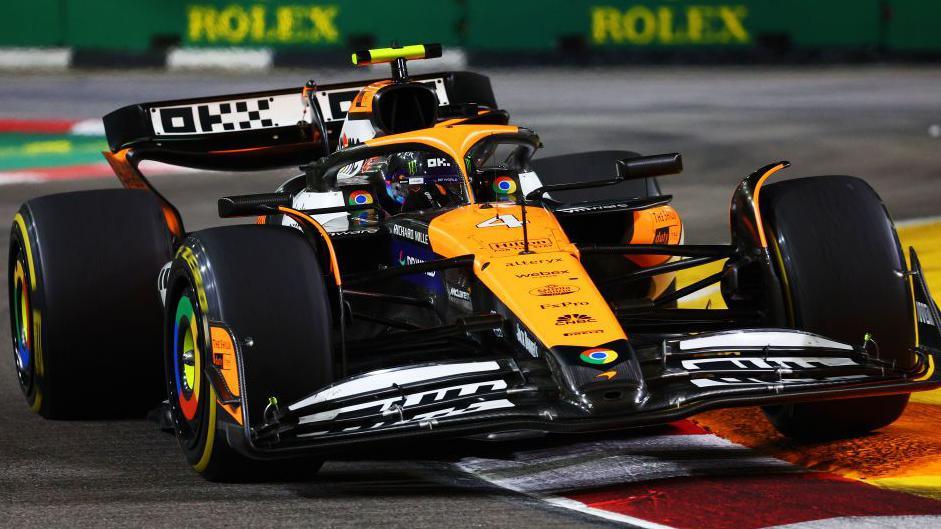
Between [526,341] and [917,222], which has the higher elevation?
[526,341]

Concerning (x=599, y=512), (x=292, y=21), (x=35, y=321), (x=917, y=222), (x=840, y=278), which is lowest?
(x=917, y=222)

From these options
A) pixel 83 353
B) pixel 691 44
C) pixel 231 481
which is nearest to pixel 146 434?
pixel 83 353

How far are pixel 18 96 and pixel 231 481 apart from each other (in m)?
16.4

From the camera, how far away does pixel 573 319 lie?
19.6 ft

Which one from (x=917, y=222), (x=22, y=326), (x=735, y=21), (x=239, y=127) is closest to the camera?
(x=22, y=326)

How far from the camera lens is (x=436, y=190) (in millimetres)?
7398

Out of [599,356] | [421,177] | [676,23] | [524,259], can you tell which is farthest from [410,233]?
[676,23]

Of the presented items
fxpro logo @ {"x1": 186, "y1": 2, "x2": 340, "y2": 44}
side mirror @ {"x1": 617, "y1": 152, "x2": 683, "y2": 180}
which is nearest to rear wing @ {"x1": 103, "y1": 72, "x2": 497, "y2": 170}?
side mirror @ {"x1": 617, "y1": 152, "x2": 683, "y2": 180}

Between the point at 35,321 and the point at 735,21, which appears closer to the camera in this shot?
the point at 35,321

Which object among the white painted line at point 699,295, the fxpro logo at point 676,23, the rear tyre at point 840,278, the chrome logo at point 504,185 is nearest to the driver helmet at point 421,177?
the chrome logo at point 504,185

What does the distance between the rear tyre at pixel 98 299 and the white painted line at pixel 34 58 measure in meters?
16.8

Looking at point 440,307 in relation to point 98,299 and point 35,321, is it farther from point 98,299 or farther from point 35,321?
point 35,321

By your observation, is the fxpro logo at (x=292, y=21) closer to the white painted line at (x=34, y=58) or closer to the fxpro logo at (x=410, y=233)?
the white painted line at (x=34, y=58)

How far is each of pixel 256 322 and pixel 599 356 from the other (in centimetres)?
118
